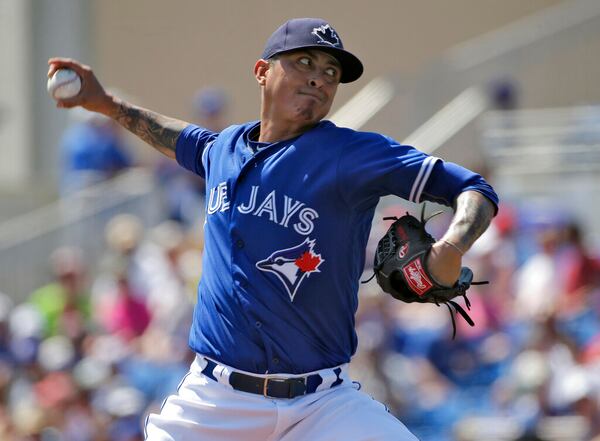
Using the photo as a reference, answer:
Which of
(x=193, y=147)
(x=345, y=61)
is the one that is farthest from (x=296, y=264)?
(x=193, y=147)

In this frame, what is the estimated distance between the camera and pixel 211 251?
5.04 m

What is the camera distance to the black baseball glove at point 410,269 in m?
4.49

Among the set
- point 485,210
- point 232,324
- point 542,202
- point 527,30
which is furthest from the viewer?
point 527,30

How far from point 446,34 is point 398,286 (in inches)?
504

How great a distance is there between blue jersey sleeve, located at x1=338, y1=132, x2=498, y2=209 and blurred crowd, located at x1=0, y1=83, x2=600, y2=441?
3.74m

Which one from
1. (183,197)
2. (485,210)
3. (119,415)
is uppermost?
(485,210)

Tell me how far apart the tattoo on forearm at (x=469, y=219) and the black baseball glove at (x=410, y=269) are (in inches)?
5.2

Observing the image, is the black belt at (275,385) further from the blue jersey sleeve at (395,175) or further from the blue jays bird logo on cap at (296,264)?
the blue jersey sleeve at (395,175)

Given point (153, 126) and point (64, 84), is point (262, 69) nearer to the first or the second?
point (153, 126)

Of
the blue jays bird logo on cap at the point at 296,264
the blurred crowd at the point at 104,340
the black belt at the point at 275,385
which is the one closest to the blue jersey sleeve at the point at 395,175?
the blue jays bird logo on cap at the point at 296,264

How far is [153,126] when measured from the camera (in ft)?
18.6

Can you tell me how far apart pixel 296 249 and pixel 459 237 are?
65 cm

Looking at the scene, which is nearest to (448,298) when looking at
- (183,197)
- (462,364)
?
(462,364)

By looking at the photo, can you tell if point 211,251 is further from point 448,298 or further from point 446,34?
point 446,34
